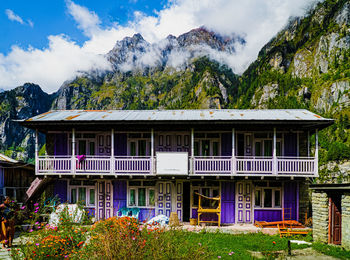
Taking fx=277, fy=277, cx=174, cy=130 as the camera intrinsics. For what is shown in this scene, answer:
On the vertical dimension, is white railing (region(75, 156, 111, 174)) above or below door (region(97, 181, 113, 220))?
above

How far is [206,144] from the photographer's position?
1691 cm

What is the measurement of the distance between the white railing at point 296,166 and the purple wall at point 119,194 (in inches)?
357

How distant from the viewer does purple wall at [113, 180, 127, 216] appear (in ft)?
55.0

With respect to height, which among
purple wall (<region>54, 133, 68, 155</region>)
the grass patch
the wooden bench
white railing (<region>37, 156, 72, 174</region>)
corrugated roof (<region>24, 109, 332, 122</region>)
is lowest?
the wooden bench

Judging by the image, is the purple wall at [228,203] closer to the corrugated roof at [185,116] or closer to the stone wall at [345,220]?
the corrugated roof at [185,116]

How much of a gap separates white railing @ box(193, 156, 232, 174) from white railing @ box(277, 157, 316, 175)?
2.76 meters

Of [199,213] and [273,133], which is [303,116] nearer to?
[273,133]

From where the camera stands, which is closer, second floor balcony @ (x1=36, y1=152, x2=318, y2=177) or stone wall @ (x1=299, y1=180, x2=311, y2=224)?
second floor balcony @ (x1=36, y1=152, x2=318, y2=177)

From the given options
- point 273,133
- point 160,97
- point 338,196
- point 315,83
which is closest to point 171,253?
point 338,196

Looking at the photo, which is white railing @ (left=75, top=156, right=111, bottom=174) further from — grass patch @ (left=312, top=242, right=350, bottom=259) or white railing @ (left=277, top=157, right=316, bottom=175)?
grass patch @ (left=312, top=242, right=350, bottom=259)

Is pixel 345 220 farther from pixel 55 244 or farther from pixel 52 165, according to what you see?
pixel 52 165

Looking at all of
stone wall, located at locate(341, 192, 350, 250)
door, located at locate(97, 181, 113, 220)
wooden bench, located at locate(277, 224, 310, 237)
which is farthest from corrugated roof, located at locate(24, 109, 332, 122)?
wooden bench, located at locate(277, 224, 310, 237)

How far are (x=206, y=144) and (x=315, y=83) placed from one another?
99722 millimetres

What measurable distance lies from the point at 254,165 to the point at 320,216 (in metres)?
3.85
